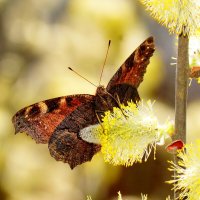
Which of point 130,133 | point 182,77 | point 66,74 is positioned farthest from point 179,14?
point 66,74

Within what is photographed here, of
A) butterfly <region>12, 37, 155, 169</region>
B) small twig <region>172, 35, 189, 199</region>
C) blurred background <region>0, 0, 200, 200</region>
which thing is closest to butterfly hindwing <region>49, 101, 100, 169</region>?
butterfly <region>12, 37, 155, 169</region>

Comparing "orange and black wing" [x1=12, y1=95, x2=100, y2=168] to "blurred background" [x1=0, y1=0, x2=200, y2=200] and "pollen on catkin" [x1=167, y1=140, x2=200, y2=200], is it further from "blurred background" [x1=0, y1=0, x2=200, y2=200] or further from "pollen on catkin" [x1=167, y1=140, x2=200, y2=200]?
"blurred background" [x1=0, y1=0, x2=200, y2=200]

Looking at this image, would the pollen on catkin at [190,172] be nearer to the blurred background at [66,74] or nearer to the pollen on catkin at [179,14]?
the pollen on catkin at [179,14]

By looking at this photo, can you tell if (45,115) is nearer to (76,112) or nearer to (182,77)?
(76,112)

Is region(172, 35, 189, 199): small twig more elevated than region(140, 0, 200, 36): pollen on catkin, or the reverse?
region(140, 0, 200, 36): pollen on catkin

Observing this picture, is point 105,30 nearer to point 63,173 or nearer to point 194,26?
point 63,173

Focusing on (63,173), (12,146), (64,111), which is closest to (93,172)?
(63,173)

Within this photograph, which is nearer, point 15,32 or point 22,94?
point 22,94
